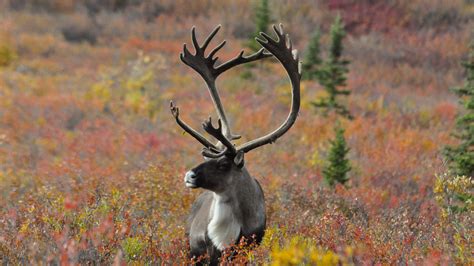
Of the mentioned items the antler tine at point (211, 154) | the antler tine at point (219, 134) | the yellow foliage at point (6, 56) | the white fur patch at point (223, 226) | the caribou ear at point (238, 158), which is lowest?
the yellow foliage at point (6, 56)

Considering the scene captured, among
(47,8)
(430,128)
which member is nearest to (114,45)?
(47,8)

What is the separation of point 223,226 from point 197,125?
900 cm

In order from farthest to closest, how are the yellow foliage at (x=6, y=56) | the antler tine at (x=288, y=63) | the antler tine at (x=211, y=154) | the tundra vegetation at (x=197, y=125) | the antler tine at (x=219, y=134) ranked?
1. the yellow foliage at (x=6, y=56)
2. the antler tine at (x=288, y=63)
3. the antler tine at (x=211, y=154)
4. the tundra vegetation at (x=197, y=125)
5. the antler tine at (x=219, y=134)

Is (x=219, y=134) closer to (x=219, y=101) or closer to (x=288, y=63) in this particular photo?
(x=219, y=101)

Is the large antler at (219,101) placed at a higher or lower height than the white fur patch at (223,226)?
higher

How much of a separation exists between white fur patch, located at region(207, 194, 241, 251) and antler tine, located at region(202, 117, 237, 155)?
1.44 ft

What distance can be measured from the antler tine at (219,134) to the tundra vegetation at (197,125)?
0.78 m

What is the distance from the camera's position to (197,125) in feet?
45.7

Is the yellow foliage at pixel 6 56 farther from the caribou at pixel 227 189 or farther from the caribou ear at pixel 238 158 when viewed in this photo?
the caribou ear at pixel 238 158

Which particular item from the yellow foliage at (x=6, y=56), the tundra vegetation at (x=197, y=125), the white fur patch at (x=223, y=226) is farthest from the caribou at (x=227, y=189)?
the yellow foliage at (x=6, y=56)

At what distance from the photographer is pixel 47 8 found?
30453mm

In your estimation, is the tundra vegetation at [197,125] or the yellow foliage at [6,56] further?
the yellow foliage at [6,56]

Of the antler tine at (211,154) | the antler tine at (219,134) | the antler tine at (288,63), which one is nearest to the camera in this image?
the antler tine at (219,134)

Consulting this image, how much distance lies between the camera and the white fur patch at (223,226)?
5.02 metres
